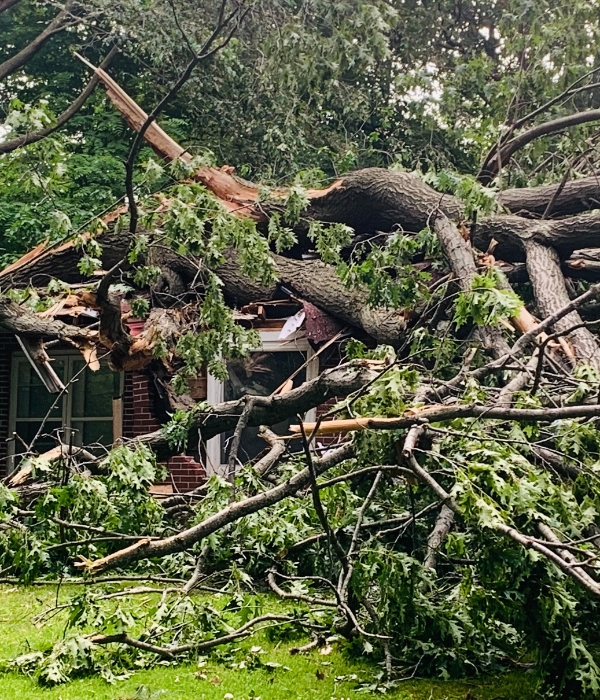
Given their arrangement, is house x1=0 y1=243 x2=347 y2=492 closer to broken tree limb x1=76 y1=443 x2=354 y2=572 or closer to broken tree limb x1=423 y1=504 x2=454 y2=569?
broken tree limb x1=423 y1=504 x2=454 y2=569

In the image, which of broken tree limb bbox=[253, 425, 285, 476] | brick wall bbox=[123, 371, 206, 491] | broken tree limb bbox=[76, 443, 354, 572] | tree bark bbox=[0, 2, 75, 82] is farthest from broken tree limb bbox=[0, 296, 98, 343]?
tree bark bbox=[0, 2, 75, 82]

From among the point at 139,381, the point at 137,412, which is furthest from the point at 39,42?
the point at 137,412

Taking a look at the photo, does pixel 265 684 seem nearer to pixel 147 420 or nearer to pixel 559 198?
pixel 147 420

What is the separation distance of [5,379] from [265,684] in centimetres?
739

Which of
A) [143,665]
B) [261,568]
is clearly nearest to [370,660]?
[143,665]

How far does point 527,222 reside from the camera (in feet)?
25.4

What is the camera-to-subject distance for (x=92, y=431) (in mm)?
9625

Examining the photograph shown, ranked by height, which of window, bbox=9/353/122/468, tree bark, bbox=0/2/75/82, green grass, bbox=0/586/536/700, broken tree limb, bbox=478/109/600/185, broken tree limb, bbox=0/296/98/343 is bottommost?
green grass, bbox=0/586/536/700

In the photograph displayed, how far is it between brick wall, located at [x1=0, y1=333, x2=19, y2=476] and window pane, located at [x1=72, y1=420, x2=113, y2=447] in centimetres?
92

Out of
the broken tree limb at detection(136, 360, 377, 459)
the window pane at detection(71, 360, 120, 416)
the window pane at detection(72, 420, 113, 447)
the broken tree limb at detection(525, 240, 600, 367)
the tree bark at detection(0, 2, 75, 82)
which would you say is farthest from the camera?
the tree bark at detection(0, 2, 75, 82)

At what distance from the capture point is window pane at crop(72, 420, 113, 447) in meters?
9.55

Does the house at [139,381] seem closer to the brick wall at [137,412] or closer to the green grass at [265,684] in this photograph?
the brick wall at [137,412]

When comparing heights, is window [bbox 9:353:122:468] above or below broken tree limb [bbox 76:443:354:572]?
above

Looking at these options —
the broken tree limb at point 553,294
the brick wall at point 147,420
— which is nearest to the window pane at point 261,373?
the brick wall at point 147,420
